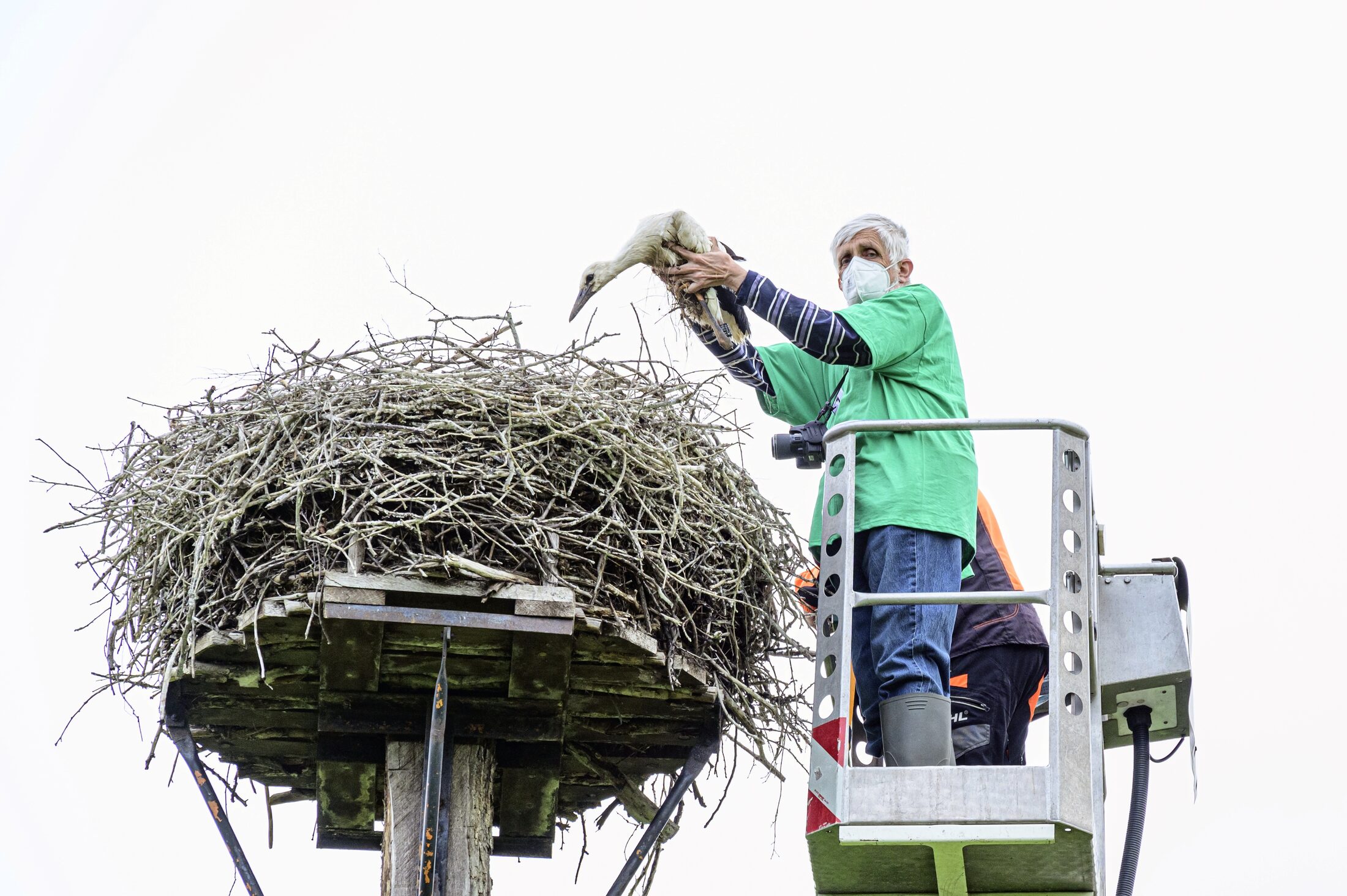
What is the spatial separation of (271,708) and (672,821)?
1617 mm

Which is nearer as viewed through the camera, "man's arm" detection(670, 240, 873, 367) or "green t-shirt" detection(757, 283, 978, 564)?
"green t-shirt" detection(757, 283, 978, 564)

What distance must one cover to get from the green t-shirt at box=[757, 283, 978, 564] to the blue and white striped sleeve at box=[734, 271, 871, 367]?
0.04 metres

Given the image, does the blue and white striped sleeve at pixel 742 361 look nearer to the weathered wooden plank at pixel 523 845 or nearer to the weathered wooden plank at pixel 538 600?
the weathered wooden plank at pixel 538 600

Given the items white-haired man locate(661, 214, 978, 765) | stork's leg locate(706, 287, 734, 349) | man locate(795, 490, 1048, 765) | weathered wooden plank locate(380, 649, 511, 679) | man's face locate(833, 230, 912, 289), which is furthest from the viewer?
stork's leg locate(706, 287, 734, 349)

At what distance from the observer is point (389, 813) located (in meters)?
6.25

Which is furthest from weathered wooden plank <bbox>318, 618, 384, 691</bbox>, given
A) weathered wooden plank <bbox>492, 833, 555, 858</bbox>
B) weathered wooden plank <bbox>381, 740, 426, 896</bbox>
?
weathered wooden plank <bbox>492, 833, 555, 858</bbox>

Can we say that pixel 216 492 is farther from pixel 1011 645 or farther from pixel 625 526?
pixel 1011 645

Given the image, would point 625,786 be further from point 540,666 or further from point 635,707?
point 540,666

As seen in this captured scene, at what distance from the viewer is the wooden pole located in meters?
6.11

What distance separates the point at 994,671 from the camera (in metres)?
5.98

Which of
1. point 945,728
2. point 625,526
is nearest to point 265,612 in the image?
point 625,526

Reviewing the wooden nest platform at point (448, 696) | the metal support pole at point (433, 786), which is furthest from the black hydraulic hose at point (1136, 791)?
the metal support pole at point (433, 786)

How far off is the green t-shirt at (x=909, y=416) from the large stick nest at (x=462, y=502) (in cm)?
60

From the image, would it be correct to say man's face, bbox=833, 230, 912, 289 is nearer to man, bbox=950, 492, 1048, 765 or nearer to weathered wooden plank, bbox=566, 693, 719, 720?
man, bbox=950, 492, 1048, 765
